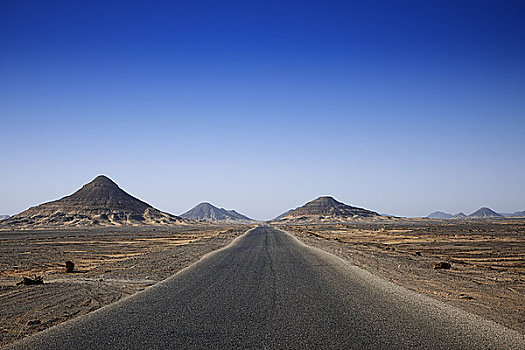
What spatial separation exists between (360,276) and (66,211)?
163833 mm

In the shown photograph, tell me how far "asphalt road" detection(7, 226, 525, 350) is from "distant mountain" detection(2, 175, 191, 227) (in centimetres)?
14722

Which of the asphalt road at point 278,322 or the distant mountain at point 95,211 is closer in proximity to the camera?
the asphalt road at point 278,322

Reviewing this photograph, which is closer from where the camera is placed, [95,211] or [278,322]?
[278,322]

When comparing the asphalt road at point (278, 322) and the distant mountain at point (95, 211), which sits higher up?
the distant mountain at point (95, 211)

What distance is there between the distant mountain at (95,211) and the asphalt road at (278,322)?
14722cm

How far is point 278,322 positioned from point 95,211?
166182 mm

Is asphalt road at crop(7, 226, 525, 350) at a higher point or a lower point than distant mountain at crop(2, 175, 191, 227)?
lower

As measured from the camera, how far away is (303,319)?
923cm

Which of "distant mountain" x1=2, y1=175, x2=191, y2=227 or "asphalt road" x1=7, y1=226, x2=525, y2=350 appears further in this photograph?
"distant mountain" x1=2, y1=175, x2=191, y2=227

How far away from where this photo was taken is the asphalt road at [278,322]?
7.61 meters

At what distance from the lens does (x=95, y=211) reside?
16125 cm

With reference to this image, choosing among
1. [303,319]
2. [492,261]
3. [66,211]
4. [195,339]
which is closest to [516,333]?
[303,319]

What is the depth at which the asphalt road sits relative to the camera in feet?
25.0

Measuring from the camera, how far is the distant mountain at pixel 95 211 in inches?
5871
